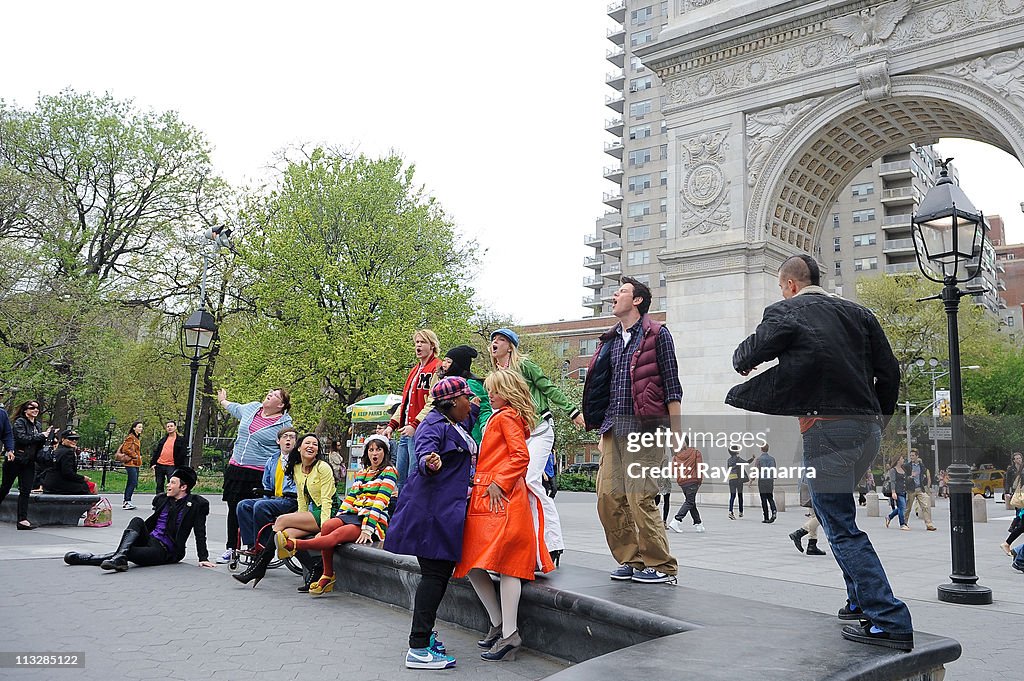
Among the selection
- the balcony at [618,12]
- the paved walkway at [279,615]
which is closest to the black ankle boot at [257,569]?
the paved walkway at [279,615]

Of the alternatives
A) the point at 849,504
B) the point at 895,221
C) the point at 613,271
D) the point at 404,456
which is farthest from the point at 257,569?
the point at 613,271

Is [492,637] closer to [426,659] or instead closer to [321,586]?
[426,659]

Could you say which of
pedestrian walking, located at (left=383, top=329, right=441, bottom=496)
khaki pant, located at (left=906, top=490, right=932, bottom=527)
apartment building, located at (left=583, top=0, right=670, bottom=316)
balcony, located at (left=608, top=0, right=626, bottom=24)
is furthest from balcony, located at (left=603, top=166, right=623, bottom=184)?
pedestrian walking, located at (left=383, top=329, right=441, bottom=496)

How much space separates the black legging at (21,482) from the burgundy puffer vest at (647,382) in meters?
11.8

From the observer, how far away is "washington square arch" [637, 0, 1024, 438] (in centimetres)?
2156

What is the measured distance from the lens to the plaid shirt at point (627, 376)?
19.0 ft

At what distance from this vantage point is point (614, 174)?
8094cm

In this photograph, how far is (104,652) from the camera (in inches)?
211

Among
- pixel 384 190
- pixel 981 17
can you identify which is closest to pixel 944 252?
pixel 981 17

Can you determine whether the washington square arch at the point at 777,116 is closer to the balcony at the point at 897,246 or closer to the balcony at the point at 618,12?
the balcony at the point at 897,246

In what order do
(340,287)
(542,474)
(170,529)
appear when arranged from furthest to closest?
(340,287) < (170,529) < (542,474)

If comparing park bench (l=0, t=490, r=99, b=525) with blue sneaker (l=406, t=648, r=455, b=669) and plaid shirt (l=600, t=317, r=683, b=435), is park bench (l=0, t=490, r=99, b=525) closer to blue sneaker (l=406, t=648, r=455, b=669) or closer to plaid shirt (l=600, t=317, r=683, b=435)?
blue sneaker (l=406, t=648, r=455, b=669)

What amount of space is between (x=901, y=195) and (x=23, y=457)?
237 feet

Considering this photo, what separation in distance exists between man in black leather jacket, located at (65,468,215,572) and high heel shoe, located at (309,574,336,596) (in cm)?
221
